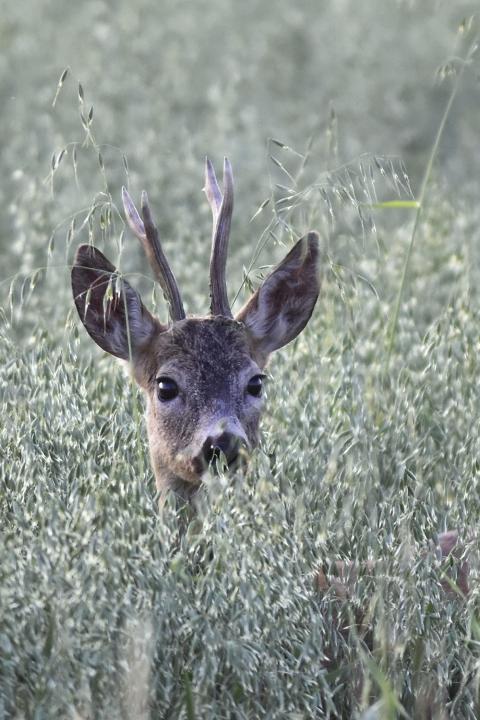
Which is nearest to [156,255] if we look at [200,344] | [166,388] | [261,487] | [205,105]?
[200,344]

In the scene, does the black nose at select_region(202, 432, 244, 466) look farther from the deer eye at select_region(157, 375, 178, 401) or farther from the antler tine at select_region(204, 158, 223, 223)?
the antler tine at select_region(204, 158, 223, 223)

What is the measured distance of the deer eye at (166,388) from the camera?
5.29 m

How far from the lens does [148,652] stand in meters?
3.65

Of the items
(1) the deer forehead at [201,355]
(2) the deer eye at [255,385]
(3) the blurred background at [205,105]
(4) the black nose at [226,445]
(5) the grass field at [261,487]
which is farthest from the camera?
(3) the blurred background at [205,105]

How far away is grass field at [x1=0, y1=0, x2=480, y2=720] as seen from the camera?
12.5 ft

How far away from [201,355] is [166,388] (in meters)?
0.19

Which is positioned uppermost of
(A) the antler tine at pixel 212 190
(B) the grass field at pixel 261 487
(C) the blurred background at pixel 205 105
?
(C) the blurred background at pixel 205 105

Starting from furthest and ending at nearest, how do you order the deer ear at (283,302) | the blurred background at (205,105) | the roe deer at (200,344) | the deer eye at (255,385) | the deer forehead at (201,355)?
1. the blurred background at (205,105)
2. the deer ear at (283,302)
3. the deer eye at (255,385)
4. the deer forehead at (201,355)
5. the roe deer at (200,344)

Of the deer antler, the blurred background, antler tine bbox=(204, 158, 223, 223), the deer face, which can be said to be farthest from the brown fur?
the blurred background

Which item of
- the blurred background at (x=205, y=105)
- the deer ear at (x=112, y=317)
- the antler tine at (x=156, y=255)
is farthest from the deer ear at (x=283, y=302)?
the blurred background at (x=205, y=105)

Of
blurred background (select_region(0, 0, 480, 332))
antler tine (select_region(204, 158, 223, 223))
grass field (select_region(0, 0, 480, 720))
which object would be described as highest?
blurred background (select_region(0, 0, 480, 332))

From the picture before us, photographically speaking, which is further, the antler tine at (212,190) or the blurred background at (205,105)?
the blurred background at (205,105)

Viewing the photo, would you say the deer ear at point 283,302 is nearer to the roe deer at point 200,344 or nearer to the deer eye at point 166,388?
the roe deer at point 200,344

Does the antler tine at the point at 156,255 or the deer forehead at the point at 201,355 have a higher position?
the antler tine at the point at 156,255
